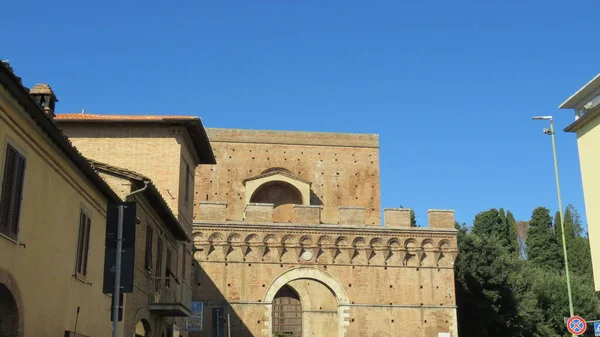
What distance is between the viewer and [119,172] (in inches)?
571

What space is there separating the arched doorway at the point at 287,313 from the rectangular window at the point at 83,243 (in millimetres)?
24093

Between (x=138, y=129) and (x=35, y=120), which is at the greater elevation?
(x=138, y=129)

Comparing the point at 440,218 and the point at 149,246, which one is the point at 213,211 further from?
the point at 149,246

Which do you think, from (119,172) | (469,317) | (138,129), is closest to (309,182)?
(469,317)

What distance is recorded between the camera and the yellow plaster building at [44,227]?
9.23 metres

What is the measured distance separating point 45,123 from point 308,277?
22.6m

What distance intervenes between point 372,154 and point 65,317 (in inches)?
1157

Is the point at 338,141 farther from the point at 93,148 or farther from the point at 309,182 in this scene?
the point at 93,148

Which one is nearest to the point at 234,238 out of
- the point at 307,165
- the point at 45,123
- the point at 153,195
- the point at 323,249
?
the point at 323,249

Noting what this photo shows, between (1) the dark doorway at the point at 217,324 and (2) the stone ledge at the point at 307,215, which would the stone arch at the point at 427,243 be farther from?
(1) the dark doorway at the point at 217,324

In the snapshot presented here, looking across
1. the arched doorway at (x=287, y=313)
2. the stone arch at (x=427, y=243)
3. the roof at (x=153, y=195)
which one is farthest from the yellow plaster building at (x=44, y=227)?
the arched doorway at (x=287, y=313)

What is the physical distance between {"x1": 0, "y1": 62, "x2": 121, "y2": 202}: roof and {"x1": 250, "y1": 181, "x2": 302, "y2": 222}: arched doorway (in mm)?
24172

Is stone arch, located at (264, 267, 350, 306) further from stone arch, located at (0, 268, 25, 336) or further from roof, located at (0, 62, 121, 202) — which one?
stone arch, located at (0, 268, 25, 336)

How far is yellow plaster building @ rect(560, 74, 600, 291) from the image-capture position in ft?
51.3
